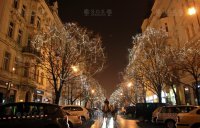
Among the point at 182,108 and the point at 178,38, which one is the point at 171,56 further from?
the point at 182,108

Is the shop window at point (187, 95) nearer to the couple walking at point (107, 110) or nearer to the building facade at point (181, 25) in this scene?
the building facade at point (181, 25)

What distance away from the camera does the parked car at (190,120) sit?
965 centimetres

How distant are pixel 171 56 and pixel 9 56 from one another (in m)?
19.2

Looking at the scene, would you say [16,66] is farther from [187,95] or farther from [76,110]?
[187,95]

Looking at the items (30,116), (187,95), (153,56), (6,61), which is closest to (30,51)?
(6,61)

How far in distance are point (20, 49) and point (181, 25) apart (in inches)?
914

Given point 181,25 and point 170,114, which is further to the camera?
point 181,25

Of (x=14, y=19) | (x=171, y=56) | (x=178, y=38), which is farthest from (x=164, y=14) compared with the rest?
(x=14, y=19)

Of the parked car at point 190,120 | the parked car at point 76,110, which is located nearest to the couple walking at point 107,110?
the parked car at point 76,110

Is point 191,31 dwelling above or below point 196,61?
above

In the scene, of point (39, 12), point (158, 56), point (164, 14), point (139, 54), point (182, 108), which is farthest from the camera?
point (164, 14)

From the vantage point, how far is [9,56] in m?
23.9

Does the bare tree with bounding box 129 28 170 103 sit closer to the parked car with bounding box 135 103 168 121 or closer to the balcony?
the parked car with bounding box 135 103 168 121

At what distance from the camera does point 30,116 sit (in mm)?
8680
